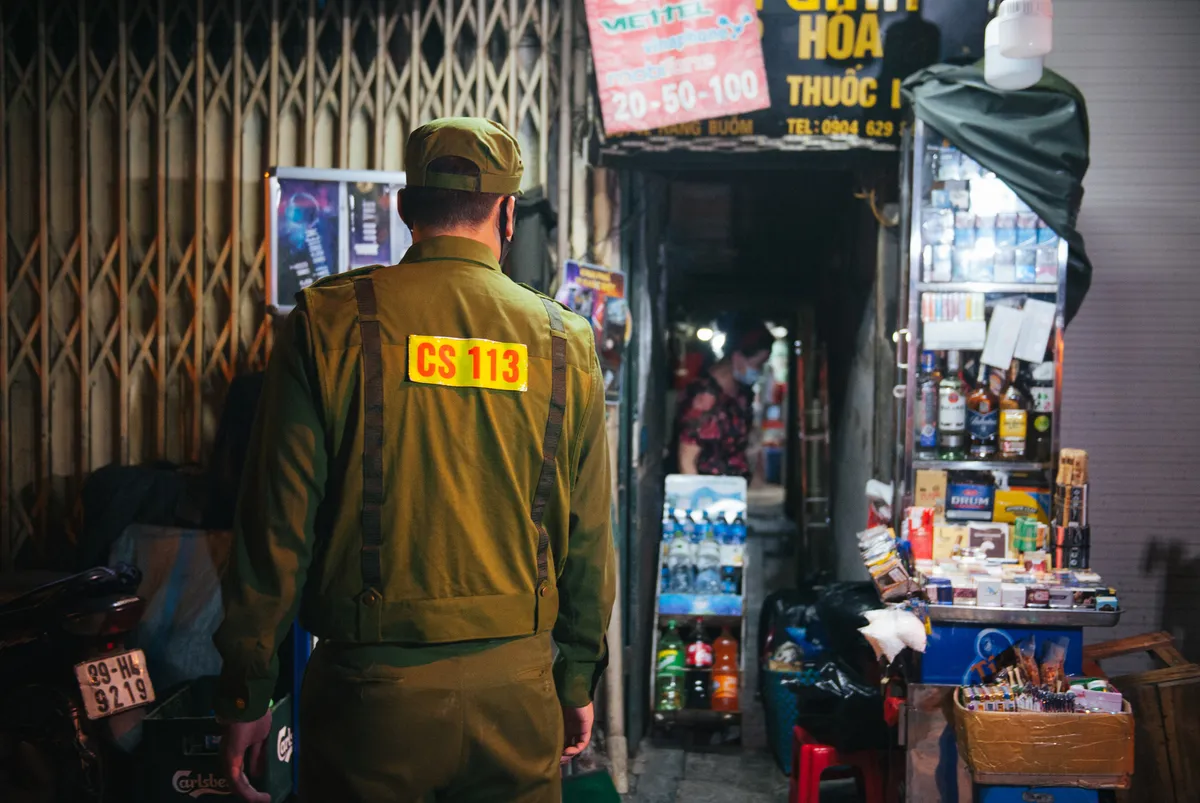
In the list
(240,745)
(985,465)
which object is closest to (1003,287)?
(985,465)

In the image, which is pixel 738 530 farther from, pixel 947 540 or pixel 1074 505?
pixel 1074 505

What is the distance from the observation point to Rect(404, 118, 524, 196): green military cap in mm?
1926

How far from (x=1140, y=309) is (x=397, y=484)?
12.9 ft

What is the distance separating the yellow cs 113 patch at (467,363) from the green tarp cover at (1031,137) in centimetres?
259

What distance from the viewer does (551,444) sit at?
77.2 inches

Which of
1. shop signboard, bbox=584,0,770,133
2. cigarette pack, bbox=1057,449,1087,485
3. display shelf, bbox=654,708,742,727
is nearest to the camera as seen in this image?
cigarette pack, bbox=1057,449,1087,485

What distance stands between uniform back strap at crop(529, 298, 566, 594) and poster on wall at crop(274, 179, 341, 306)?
261 cm

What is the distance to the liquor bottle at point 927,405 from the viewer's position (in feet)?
13.1

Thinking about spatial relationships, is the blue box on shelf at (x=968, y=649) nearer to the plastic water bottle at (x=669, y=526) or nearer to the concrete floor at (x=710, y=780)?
the concrete floor at (x=710, y=780)

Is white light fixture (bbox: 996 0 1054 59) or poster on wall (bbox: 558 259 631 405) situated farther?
poster on wall (bbox: 558 259 631 405)

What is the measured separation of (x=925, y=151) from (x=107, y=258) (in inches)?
142

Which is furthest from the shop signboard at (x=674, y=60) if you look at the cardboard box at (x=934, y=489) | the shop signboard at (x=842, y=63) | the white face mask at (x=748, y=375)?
the white face mask at (x=748, y=375)

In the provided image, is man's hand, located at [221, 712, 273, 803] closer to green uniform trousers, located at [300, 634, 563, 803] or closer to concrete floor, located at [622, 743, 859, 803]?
→ green uniform trousers, located at [300, 634, 563, 803]

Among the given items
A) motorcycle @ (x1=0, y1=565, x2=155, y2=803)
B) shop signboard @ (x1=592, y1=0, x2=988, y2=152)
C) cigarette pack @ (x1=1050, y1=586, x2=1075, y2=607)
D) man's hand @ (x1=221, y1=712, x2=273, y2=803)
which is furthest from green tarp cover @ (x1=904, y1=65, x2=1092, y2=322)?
motorcycle @ (x1=0, y1=565, x2=155, y2=803)
